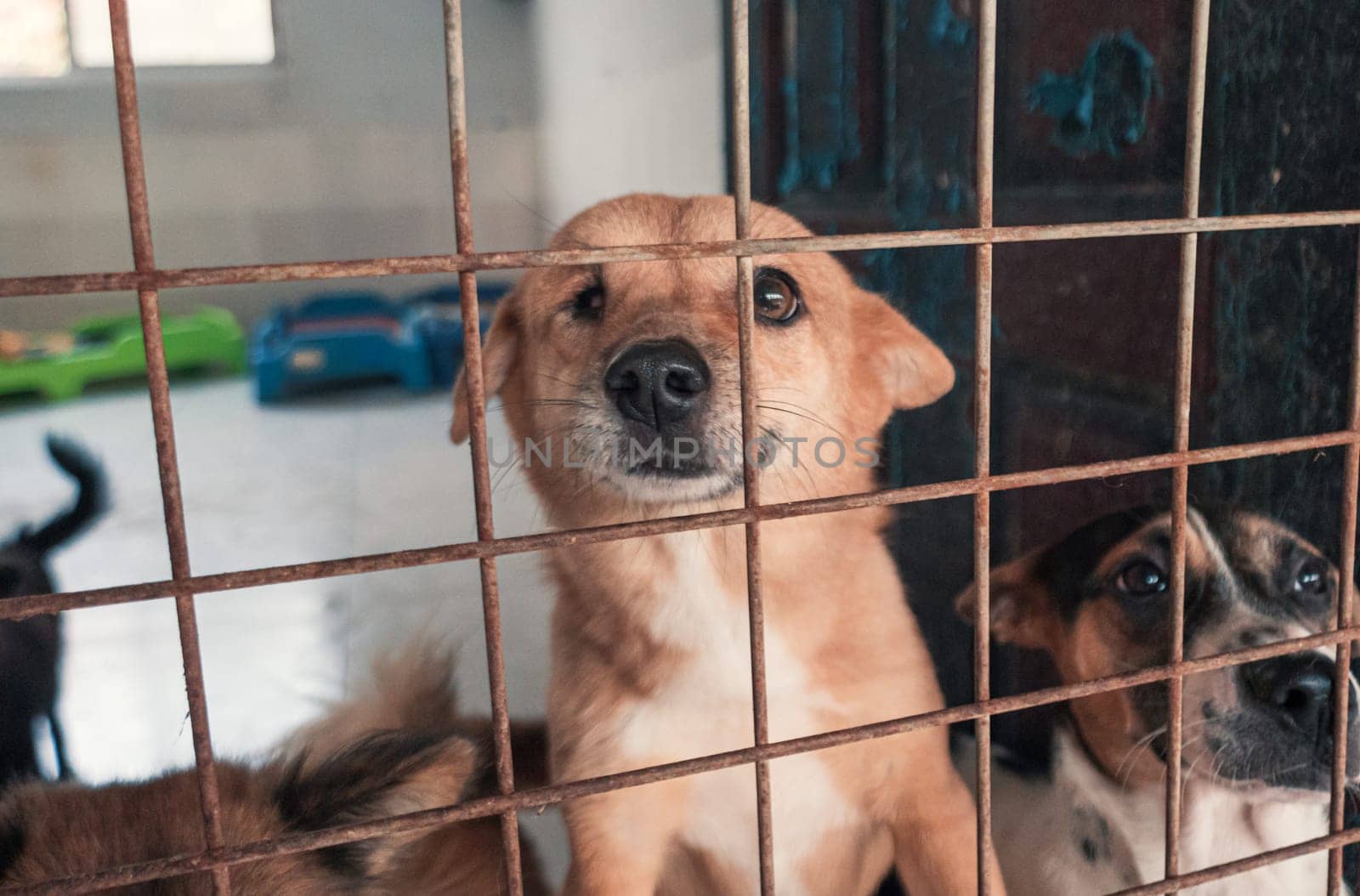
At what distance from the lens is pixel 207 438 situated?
5824mm

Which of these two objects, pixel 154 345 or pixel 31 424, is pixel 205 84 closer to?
pixel 31 424

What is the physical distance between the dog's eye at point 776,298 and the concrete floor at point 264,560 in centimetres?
52

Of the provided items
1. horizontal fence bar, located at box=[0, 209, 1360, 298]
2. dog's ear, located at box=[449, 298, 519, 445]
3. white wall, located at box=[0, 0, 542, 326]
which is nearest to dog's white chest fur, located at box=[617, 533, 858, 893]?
dog's ear, located at box=[449, 298, 519, 445]

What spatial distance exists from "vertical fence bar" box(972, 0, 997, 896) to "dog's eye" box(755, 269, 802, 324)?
22.8 inches

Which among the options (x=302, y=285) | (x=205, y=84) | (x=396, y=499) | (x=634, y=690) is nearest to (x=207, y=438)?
(x=396, y=499)

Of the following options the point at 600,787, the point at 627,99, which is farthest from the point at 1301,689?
the point at 627,99

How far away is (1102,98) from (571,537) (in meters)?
1.41

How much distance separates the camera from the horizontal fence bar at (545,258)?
2.39 feet

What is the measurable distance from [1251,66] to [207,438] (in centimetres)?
548

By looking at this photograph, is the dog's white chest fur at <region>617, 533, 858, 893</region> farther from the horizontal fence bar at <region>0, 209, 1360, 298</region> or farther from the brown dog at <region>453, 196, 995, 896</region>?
the horizontal fence bar at <region>0, 209, 1360, 298</region>

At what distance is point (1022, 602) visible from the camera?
1850 millimetres

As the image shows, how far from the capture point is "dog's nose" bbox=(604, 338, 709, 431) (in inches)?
51.8

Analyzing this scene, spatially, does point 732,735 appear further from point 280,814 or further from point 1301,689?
point 1301,689

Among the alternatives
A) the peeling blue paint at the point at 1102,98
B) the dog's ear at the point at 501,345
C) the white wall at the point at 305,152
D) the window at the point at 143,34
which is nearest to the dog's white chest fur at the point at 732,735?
the dog's ear at the point at 501,345
